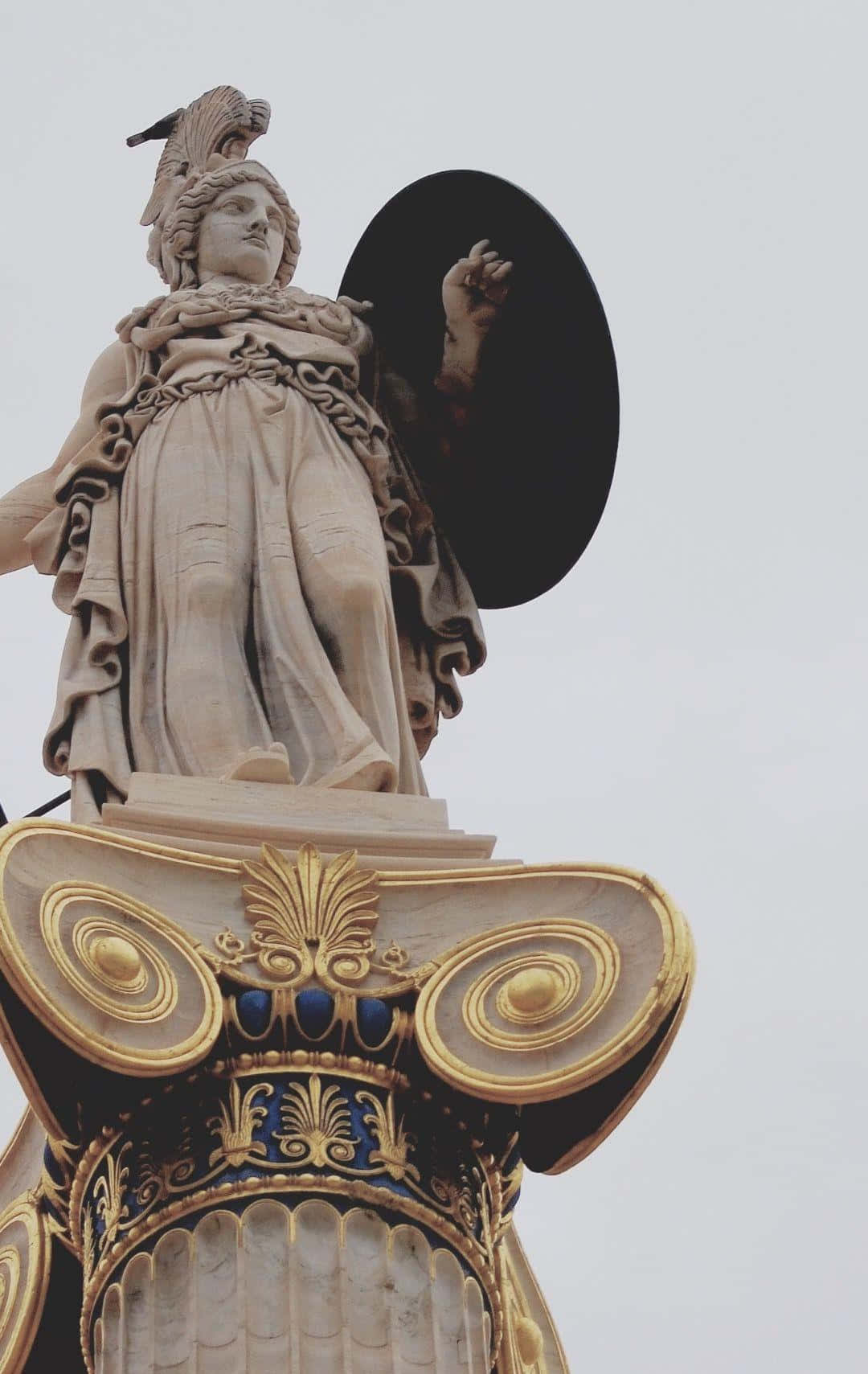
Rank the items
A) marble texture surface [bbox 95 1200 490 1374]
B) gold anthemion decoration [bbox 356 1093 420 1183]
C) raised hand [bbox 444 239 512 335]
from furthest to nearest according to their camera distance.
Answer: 1. raised hand [bbox 444 239 512 335]
2. gold anthemion decoration [bbox 356 1093 420 1183]
3. marble texture surface [bbox 95 1200 490 1374]

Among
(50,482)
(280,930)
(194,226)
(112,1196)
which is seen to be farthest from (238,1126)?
(194,226)

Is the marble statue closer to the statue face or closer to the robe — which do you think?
the robe

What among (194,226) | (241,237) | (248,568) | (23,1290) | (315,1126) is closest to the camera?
(315,1126)

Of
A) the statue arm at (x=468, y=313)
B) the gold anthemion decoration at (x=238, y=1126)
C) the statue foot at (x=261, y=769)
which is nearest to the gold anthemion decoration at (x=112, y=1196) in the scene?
the gold anthemion decoration at (x=238, y=1126)

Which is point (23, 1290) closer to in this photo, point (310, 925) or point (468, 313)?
point (310, 925)

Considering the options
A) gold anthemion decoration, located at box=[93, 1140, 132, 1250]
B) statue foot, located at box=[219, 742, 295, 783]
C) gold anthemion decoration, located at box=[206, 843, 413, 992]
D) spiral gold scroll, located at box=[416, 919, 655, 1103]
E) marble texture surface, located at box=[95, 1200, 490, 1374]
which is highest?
statue foot, located at box=[219, 742, 295, 783]

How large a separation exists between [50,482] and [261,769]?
10.7ft

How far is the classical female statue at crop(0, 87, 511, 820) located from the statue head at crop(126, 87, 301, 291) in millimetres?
13

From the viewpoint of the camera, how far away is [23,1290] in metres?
13.1

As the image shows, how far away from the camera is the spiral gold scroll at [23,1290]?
13.1 m

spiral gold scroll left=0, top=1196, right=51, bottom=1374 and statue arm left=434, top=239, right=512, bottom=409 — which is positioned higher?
statue arm left=434, top=239, right=512, bottom=409

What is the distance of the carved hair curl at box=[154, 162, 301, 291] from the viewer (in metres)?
16.3

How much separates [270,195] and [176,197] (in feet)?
1.66

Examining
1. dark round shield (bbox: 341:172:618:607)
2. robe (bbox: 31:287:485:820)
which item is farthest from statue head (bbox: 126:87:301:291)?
dark round shield (bbox: 341:172:618:607)
